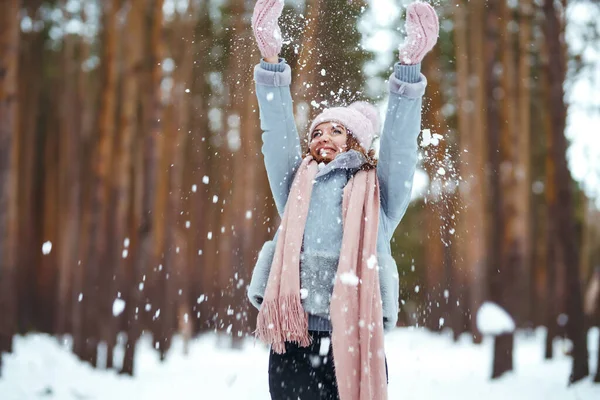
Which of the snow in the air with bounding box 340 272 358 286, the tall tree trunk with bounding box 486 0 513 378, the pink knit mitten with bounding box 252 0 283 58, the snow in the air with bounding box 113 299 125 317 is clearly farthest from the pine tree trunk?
the pink knit mitten with bounding box 252 0 283 58

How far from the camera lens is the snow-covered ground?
572cm

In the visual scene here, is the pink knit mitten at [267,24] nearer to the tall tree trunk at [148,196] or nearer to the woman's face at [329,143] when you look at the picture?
the woman's face at [329,143]

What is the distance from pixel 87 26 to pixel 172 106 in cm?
274

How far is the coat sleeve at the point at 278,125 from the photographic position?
7.47 ft

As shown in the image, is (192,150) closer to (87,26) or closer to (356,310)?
(87,26)

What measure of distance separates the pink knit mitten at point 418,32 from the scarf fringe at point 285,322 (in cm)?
Answer: 96

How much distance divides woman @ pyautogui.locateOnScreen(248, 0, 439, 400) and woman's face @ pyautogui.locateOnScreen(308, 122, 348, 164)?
0.09 feet

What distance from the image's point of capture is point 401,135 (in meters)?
2.16

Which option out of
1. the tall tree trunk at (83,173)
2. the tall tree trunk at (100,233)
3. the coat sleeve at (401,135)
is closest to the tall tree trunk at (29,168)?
the tall tree trunk at (83,173)

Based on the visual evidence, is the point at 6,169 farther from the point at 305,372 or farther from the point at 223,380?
the point at 305,372

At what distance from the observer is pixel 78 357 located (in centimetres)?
769

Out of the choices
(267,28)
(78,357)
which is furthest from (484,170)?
(267,28)

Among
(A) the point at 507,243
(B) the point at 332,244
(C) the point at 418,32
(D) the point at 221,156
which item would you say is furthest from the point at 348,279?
(D) the point at 221,156

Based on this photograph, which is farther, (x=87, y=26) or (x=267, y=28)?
(x=87, y=26)
